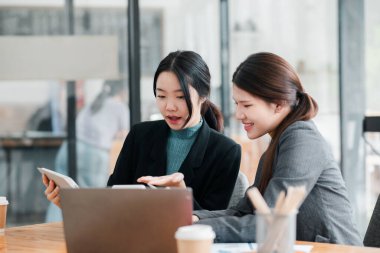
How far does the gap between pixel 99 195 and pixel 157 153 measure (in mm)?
1193

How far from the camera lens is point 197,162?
9.79ft

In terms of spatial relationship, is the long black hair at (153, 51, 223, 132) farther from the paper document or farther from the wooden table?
the paper document

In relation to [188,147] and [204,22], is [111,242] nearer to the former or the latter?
[188,147]

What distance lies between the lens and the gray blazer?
2.26m

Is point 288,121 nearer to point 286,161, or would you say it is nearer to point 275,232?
point 286,161

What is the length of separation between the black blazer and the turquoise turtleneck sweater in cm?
2

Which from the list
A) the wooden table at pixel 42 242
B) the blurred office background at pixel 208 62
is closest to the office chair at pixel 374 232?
the wooden table at pixel 42 242

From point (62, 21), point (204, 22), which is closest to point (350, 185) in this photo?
point (204, 22)

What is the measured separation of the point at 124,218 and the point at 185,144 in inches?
47.6

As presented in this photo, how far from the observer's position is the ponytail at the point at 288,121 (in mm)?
2451

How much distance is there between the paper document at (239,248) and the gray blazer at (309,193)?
61 millimetres

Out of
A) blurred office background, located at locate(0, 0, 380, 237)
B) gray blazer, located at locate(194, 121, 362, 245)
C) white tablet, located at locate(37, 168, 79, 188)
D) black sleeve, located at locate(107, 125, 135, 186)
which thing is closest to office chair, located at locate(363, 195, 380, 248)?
gray blazer, located at locate(194, 121, 362, 245)

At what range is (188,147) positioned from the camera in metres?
3.06

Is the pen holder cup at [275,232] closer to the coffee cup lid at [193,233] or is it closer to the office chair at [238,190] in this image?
the coffee cup lid at [193,233]
